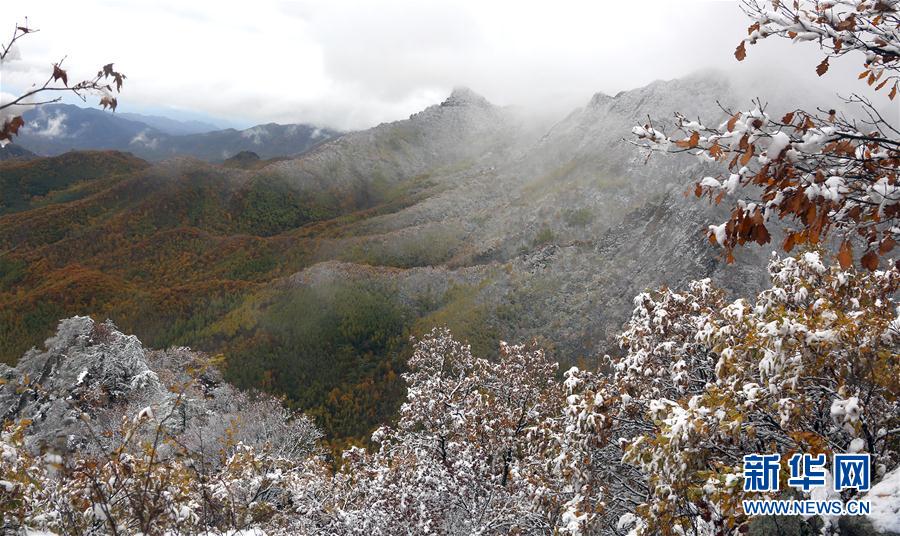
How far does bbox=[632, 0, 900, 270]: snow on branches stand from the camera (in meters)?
3.55

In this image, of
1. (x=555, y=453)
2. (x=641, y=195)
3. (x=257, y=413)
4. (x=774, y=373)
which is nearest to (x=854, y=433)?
(x=774, y=373)

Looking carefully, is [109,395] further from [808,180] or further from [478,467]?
[808,180]

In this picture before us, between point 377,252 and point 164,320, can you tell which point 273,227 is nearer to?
point 377,252

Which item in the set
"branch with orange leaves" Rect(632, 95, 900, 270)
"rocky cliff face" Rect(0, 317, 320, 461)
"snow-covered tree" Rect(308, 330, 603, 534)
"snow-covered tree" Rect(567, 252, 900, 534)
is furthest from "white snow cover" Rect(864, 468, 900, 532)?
"rocky cliff face" Rect(0, 317, 320, 461)

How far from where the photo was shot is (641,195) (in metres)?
106

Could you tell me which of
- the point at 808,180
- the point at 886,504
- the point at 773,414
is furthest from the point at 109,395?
the point at 808,180

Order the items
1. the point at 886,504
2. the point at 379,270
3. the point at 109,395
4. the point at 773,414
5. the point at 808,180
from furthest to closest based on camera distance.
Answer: the point at 379,270 < the point at 109,395 < the point at 773,414 < the point at 886,504 < the point at 808,180

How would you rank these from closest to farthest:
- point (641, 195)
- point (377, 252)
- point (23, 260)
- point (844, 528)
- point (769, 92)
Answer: point (844, 528) < point (769, 92) < point (641, 195) < point (377, 252) < point (23, 260)

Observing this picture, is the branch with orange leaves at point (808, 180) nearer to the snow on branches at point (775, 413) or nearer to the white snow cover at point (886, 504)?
the snow on branches at point (775, 413)

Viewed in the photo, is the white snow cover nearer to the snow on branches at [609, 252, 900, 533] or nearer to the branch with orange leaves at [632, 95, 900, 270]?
the snow on branches at [609, 252, 900, 533]

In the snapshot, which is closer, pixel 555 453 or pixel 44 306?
pixel 555 453

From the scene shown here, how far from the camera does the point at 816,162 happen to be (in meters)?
4.02

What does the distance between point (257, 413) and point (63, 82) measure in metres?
40.9

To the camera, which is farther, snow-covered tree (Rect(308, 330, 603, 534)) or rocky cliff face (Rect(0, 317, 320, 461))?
rocky cliff face (Rect(0, 317, 320, 461))
